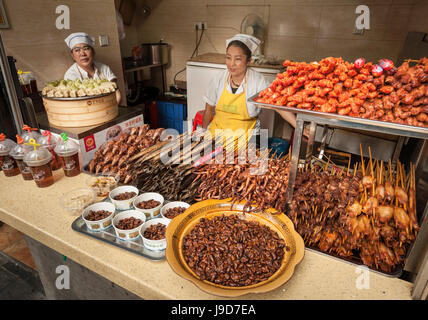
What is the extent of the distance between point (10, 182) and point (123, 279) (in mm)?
1688

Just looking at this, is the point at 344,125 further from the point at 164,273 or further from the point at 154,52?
the point at 154,52

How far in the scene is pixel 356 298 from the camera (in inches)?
57.0

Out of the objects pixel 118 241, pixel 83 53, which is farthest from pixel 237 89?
pixel 118 241

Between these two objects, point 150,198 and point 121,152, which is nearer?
point 150,198

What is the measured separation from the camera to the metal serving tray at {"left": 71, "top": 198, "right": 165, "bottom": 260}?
1.68m

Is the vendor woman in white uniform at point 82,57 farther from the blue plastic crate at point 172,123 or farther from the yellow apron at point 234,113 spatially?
the blue plastic crate at point 172,123

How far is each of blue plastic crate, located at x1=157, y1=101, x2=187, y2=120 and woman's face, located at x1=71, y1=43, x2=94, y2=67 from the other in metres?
2.62

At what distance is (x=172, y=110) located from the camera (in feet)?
21.7

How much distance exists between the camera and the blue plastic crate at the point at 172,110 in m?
6.49

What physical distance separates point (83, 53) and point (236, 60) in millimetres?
2273

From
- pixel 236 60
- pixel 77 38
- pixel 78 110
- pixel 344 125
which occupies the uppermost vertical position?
pixel 77 38

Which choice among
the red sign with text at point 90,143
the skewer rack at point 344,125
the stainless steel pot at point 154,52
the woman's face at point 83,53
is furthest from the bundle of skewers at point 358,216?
the stainless steel pot at point 154,52

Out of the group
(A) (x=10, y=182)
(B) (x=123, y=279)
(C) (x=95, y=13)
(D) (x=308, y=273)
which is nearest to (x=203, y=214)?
(B) (x=123, y=279)
